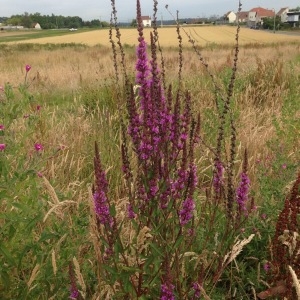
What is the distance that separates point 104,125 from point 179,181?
2.77 metres

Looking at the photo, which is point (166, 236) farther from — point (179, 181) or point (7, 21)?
point (7, 21)

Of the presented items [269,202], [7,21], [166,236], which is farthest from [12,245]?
[7,21]

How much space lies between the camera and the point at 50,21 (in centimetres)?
12281

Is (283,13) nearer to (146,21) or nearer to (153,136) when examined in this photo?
(146,21)

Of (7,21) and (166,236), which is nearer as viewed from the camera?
(166,236)

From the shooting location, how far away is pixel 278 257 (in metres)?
1.74

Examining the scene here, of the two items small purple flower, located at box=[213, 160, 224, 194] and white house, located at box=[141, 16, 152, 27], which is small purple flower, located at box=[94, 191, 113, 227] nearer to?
small purple flower, located at box=[213, 160, 224, 194]

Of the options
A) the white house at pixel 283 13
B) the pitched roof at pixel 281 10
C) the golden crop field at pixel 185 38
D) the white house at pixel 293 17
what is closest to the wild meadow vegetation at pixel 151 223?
the golden crop field at pixel 185 38

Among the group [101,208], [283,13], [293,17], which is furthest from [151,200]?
[283,13]

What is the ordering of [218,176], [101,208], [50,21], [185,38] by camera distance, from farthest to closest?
1. [50,21]
2. [185,38]
3. [218,176]
4. [101,208]

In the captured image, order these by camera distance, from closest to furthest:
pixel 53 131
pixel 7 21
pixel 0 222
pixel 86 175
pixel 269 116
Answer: pixel 0 222, pixel 86 175, pixel 53 131, pixel 269 116, pixel 7 21

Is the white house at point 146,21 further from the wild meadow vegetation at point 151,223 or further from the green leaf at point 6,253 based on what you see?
the green leaf at point 6,253

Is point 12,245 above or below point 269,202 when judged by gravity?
above

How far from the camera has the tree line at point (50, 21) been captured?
380 ft
